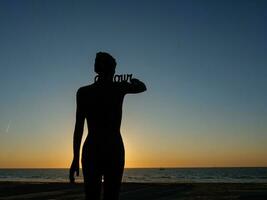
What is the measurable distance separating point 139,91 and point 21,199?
43.4ft

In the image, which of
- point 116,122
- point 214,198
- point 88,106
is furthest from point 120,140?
point 214,198

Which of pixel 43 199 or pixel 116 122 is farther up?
pixel 116 122

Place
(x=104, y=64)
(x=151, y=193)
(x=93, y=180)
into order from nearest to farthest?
(x=93, y=180) < (x=104, y=64) < (x=151, y=193)

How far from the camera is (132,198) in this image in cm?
1627

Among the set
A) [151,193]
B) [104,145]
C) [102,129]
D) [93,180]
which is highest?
[102,129]

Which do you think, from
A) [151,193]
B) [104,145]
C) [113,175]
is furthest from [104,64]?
[151,193]

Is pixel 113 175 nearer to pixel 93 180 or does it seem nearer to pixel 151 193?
pixel 93 180

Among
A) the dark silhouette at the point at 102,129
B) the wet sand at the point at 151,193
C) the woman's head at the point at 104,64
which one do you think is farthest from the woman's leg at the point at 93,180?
the wet sand at the point at 151,193

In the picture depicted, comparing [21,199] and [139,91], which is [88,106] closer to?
[139,91]

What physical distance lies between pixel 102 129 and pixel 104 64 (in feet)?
1.92

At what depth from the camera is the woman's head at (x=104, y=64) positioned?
395cm

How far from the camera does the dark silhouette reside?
3.75 metres

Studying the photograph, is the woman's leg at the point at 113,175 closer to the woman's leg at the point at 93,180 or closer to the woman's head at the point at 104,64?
the woman's leg at the point at 93,180

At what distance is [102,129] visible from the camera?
3.78 m
